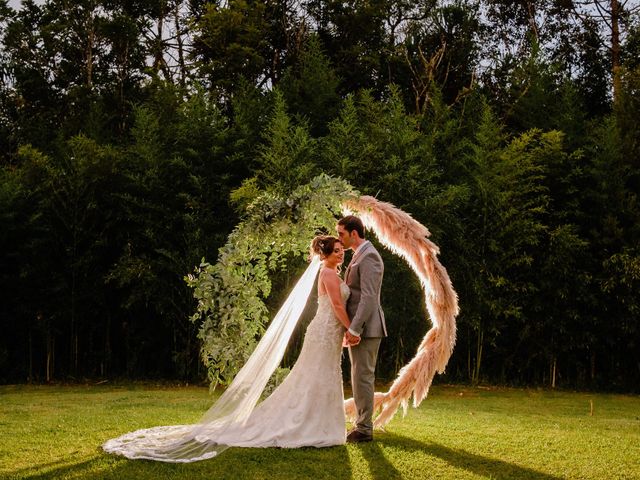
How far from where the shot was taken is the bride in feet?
16.0

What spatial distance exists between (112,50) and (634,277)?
10713 millimetres

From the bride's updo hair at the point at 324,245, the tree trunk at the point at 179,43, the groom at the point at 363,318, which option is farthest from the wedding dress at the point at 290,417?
the tree trunk at the point at 179,43

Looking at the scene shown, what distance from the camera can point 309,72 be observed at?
11.8 meters

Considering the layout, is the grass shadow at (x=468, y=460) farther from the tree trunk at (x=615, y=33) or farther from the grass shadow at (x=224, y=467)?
the tree trunk at (x=615, y=33)

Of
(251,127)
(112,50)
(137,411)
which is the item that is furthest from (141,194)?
(112,50)

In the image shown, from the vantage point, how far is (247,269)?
5.64 m

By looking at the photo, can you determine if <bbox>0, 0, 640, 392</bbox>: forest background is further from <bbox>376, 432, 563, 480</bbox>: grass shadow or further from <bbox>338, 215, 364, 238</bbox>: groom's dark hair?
<bbox>376, 432, 563, 480</bbox>: grass shadow

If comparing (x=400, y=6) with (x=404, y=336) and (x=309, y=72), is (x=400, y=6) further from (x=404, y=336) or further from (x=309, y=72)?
(x=404, y=336)

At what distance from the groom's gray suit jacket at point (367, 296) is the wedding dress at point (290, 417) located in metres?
0.17

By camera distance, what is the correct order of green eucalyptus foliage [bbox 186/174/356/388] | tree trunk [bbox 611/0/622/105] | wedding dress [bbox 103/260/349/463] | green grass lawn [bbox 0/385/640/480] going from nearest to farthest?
green grass lawn [bbox 0/385/640/480] → wedding dress [bbox 103/260/349/463] → green eucalyptus foliage [bbox 186/174/356/388] → tree trunk [bbox 611/0/622/105]

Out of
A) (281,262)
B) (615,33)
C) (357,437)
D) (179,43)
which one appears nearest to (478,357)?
(357,437)

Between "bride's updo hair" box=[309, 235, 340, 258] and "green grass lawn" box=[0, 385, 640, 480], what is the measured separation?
1.45m

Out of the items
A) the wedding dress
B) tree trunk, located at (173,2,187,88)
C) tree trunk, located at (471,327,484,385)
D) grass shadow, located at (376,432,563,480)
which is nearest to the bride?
the wedding dress

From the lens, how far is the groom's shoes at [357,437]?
523 centimetres
